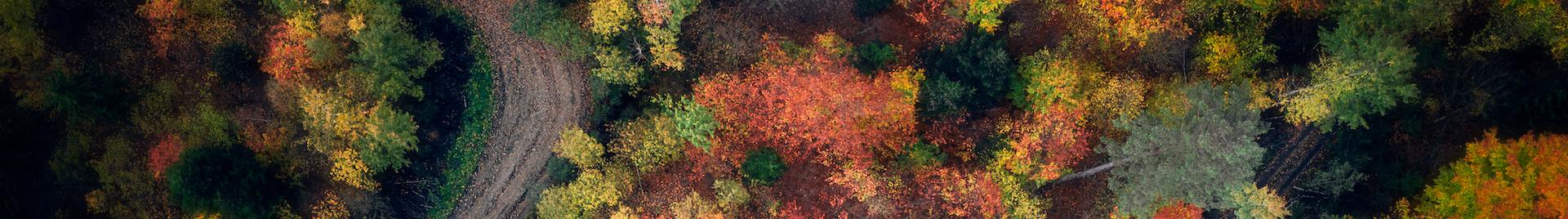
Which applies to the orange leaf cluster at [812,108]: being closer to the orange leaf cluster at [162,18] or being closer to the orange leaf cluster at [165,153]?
the orange leaf cluster at [162,18]

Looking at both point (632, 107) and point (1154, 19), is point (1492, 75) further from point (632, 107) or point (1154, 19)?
point (632, 107)

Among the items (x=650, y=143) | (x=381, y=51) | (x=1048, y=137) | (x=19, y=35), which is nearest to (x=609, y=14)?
(x=650, y=143)

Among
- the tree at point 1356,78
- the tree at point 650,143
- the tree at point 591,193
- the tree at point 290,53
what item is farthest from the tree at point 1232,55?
the tree at point 290,53

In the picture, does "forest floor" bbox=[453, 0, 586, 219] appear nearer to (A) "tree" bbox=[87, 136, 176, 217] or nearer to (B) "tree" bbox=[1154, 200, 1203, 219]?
(A) "tree" bbox=[87, 136, 176, 217]

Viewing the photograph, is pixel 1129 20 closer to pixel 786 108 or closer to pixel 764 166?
pixel 786 108

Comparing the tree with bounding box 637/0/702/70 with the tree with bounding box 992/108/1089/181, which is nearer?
the tree with bounding box 637/0/702/70

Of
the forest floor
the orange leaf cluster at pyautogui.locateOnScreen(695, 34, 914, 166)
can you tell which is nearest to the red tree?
the orange leaf cluster at pyautogui.locateOnScreen(695, 34, 914, 166)
